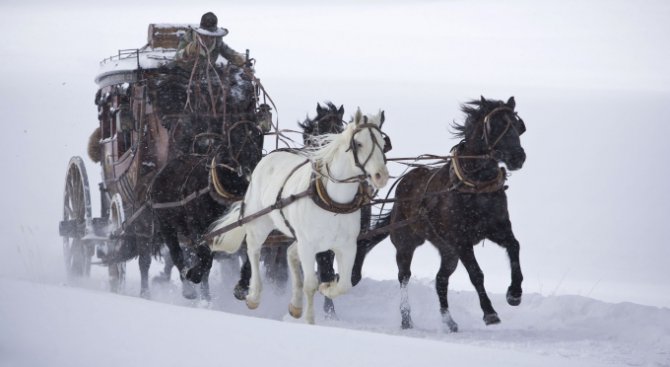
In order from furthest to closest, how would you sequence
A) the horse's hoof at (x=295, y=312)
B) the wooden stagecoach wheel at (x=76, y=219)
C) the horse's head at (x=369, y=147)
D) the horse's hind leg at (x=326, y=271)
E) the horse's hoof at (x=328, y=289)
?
the wooden stagecoach wheel at (x=76, y=219) → the horse's hind leg at (x=326, y=271) → the horse's hoof at (x=295, y=312) → the horse's hoof at (x=328, y=289) → the horse's head at (x=369, y=147)

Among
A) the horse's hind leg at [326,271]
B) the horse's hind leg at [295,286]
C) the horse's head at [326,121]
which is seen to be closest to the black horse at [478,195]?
the horse's hind leg at [326,271]

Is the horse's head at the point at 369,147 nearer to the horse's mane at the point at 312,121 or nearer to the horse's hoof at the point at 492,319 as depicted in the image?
the horse's hoof at the point at 492,319

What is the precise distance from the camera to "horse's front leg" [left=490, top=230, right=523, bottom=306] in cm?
905

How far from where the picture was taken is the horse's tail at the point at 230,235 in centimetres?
959

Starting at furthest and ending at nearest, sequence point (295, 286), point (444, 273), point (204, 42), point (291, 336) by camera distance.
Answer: point (204, 42) < point (444, 273) < point (295, 286) < point (291, 336)

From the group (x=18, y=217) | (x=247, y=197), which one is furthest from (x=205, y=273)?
(x=18, y=217)

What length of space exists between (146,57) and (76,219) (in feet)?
10.5

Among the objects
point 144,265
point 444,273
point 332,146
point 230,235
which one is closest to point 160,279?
point 144,265

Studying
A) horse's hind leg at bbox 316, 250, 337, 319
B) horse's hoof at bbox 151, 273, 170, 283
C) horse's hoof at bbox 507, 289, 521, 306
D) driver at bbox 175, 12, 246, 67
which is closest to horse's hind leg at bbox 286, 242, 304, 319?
horse's hind leg at bbox 316, 250, 337, 319

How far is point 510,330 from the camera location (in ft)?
31.3

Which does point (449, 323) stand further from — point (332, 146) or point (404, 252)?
point (332, 146)

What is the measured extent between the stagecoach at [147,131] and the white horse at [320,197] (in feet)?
2.71

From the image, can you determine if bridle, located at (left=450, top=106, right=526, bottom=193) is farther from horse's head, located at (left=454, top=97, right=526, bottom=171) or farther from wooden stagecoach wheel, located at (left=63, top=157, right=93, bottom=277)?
wooden stagecoach wheel, located at (left=63, top=157, right=93, bottom=277)

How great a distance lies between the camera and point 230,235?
31.7ft
